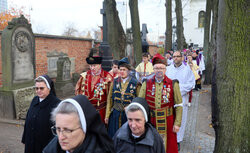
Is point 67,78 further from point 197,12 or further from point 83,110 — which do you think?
point 197,12

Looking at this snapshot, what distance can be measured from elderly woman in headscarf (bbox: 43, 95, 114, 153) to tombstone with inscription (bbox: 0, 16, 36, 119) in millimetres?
6330

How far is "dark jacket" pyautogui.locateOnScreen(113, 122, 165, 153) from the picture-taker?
2.64 metres

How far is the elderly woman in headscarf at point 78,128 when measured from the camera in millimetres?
1817

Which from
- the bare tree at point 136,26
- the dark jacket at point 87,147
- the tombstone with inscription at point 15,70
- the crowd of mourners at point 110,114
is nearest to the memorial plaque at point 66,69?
the tombstone with inscription at point 15,70

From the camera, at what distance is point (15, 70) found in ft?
25.0

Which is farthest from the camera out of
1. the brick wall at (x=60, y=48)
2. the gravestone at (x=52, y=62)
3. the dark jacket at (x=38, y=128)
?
the gravestone at (x=52, y=62)

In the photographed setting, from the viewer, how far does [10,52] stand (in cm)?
736

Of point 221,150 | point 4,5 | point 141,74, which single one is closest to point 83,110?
point 221,150

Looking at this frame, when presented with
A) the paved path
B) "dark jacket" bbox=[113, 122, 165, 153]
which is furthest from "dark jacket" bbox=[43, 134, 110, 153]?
the paved path

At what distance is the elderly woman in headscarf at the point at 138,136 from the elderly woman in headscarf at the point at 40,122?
126 cm

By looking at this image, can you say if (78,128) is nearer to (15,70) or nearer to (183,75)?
(183,75)

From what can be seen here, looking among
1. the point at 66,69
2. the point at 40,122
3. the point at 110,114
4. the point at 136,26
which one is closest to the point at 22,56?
the point at 136,26

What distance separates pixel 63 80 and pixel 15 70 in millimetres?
4997

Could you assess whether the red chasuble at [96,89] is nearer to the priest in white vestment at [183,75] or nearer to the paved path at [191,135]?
the priest in white vestment at [183,75]
